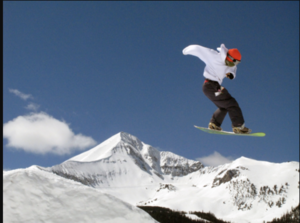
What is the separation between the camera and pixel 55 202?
7352 mm

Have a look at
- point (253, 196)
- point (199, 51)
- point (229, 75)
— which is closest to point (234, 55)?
point (229, 75)

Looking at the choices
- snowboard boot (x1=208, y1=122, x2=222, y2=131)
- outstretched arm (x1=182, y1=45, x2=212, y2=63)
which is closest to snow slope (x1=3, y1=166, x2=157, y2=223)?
snowboard boot (x1=208, y1=122, x2=222, y2=131)

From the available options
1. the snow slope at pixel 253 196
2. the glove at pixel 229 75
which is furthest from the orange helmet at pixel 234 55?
the snow slope at pixel 253 196

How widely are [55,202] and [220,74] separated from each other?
19.5 feet

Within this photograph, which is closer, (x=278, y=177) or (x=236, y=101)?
(x=236, y=101)

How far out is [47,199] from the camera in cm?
735

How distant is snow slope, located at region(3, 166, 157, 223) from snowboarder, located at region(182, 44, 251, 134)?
4.30 m

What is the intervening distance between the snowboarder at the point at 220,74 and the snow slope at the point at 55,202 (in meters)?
4.30

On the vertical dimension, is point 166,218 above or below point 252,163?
below

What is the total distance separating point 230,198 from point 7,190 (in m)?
96.4

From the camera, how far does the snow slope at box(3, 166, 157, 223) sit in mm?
6781

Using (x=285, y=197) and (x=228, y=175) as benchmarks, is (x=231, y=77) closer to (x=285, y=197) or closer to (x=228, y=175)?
(x=285, y=197)

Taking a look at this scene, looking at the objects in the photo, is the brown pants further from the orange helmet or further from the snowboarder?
the orange helmet

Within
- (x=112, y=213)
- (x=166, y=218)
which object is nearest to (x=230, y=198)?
(x=166, y=218)
